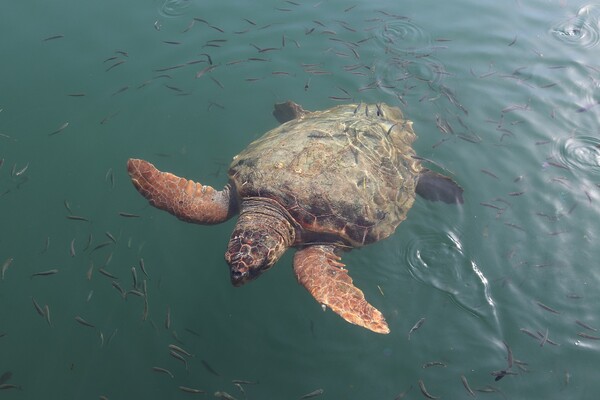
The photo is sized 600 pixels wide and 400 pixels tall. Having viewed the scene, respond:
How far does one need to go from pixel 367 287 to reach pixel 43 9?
29.1 ft

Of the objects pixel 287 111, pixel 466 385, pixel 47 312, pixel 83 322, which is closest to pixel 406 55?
pixel 287 111

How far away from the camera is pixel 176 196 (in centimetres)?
498

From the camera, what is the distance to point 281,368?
4465 millimetres

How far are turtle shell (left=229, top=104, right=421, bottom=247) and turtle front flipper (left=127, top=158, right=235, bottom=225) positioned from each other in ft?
1.31

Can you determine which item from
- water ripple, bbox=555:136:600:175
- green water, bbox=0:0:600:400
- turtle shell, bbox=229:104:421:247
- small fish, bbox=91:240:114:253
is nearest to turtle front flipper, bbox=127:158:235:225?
turtle shell, bbox=229:104:421:247

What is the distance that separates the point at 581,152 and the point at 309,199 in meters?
4.57

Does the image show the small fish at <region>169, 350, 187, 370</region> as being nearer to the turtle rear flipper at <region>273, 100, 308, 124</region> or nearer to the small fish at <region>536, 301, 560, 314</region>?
the turtle rear flipper at <region>273, 100, 308, 124</region>

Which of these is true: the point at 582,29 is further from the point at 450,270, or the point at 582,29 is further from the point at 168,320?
the point at 168,320

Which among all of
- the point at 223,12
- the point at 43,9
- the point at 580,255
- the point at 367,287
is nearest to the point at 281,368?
the point at 367,287

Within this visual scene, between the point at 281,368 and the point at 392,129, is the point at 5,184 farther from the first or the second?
the point at 392,129

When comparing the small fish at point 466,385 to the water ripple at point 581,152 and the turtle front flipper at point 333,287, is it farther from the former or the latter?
the water ripple at point 581,152

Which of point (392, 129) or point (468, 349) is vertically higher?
point (392, 129)

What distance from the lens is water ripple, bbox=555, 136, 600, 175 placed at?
6.20 meters

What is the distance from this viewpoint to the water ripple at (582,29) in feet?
26.6
